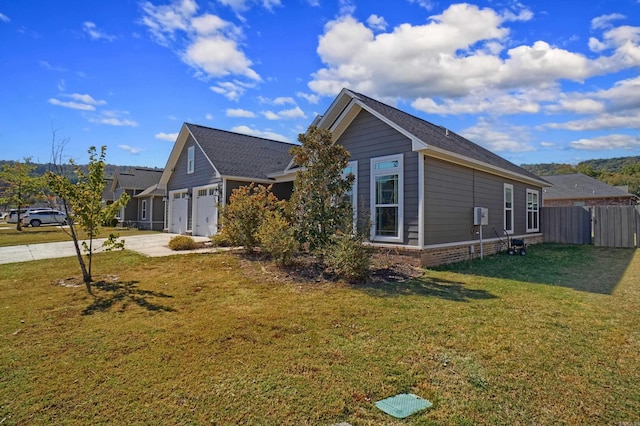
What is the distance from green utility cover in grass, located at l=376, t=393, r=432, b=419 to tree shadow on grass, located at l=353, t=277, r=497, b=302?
3.22 metres

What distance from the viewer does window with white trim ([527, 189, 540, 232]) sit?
607 inches

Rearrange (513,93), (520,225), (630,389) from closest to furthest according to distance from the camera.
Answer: (630,389), (520,225), (513,93)

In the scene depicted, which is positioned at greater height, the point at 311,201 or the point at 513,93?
the point at 513,93

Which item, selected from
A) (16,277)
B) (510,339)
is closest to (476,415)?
(510,339)

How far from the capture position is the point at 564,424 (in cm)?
250

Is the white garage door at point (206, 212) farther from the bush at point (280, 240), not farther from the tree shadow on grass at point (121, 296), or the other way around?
the tree shadow on grass at point (121, 296)

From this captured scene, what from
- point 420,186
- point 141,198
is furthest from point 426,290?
point 141,198

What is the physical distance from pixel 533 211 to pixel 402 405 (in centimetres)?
1621

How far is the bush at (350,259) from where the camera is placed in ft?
22.8

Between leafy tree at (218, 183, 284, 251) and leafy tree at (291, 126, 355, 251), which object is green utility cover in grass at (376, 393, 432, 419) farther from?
leafy tree at (218, 183, 284, 251)

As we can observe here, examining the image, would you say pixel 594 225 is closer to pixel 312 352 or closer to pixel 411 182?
pixel 411 182

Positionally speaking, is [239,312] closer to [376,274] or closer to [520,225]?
[376,274]

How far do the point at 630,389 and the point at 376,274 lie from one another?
493 cm

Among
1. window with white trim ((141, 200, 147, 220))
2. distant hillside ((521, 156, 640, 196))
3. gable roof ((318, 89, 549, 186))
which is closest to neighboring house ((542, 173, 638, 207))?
distant hillside ((521, 156, 640, 196))
